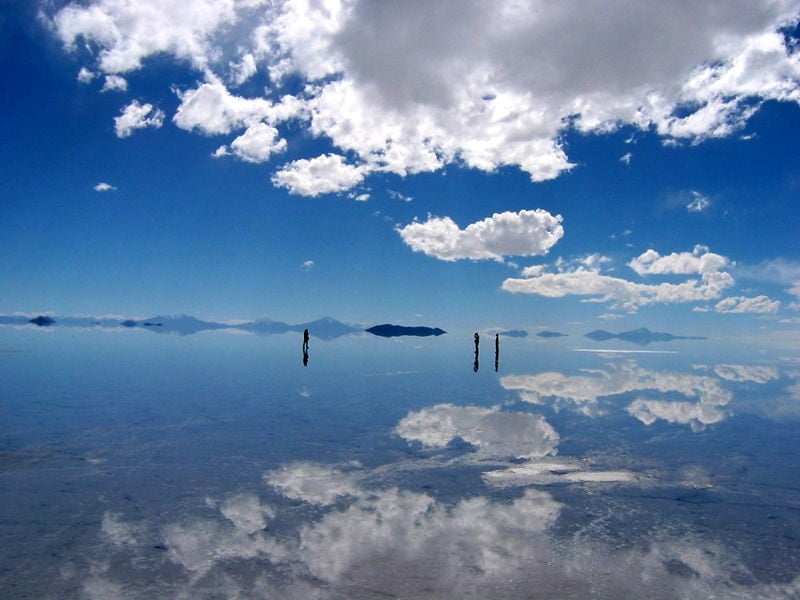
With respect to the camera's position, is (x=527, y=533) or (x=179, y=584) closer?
(x=179, y=584)

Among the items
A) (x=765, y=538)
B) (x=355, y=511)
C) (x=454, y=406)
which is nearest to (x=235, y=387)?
(x=454, y=406)

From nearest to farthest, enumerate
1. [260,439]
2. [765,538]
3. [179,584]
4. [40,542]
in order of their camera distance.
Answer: [179,584], [40,542], [765,538], [260,439]

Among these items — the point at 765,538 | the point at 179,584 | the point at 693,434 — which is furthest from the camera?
the point at 693,434

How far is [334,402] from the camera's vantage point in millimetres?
56062

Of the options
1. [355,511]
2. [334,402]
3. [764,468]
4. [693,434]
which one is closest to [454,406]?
[334,402]

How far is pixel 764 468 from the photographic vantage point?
1264 inches

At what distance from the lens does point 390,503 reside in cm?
2455

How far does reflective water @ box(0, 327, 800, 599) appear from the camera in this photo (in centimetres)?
1766

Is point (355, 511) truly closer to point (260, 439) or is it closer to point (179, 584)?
point (179, 584)

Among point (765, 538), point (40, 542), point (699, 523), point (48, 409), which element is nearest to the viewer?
point (40, 542)

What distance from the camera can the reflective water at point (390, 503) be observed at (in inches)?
695

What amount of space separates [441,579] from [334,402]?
3933cm

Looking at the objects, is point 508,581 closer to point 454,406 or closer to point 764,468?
point 764,468

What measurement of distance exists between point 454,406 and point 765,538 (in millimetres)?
33975
